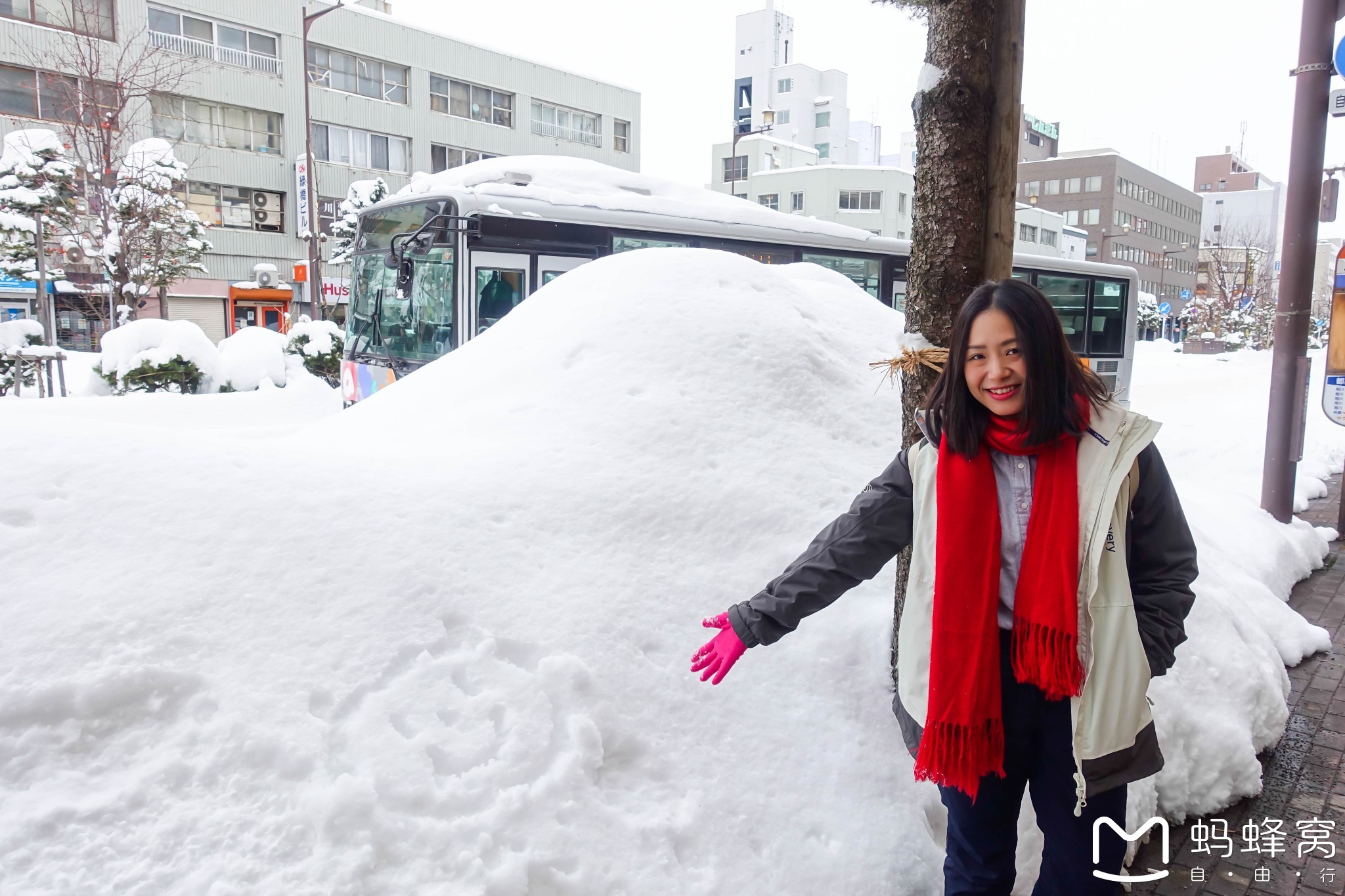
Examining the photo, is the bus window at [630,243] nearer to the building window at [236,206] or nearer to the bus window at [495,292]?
the bus window at [495,292]

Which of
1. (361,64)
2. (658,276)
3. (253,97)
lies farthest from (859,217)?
(658,276)

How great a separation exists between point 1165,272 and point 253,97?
88.1 m

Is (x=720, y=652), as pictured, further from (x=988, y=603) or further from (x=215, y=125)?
(x=215, y=125)

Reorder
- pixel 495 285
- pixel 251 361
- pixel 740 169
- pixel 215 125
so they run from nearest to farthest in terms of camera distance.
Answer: pixel 495 285
pixel 251 361
pixel 215 125
pixel 740 169

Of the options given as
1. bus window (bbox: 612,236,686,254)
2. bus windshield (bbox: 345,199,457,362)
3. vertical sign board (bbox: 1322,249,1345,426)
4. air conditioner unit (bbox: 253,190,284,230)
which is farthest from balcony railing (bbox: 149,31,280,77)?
vertical sign board (bbox: 1322,249,1345,426)

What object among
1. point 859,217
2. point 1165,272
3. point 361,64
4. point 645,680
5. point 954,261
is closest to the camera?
point 645,680

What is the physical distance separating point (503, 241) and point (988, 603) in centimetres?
796

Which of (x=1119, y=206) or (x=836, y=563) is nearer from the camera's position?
(x=836, y=563)

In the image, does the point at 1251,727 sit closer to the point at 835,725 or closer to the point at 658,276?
the point at 835,725

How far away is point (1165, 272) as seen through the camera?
91625 mm

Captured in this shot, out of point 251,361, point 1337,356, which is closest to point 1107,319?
point 1337,356

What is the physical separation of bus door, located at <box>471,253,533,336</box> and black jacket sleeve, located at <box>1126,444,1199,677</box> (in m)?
7.72

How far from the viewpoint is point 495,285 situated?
30.0 ft

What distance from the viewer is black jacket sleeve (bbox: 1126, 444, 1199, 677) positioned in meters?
1.98
